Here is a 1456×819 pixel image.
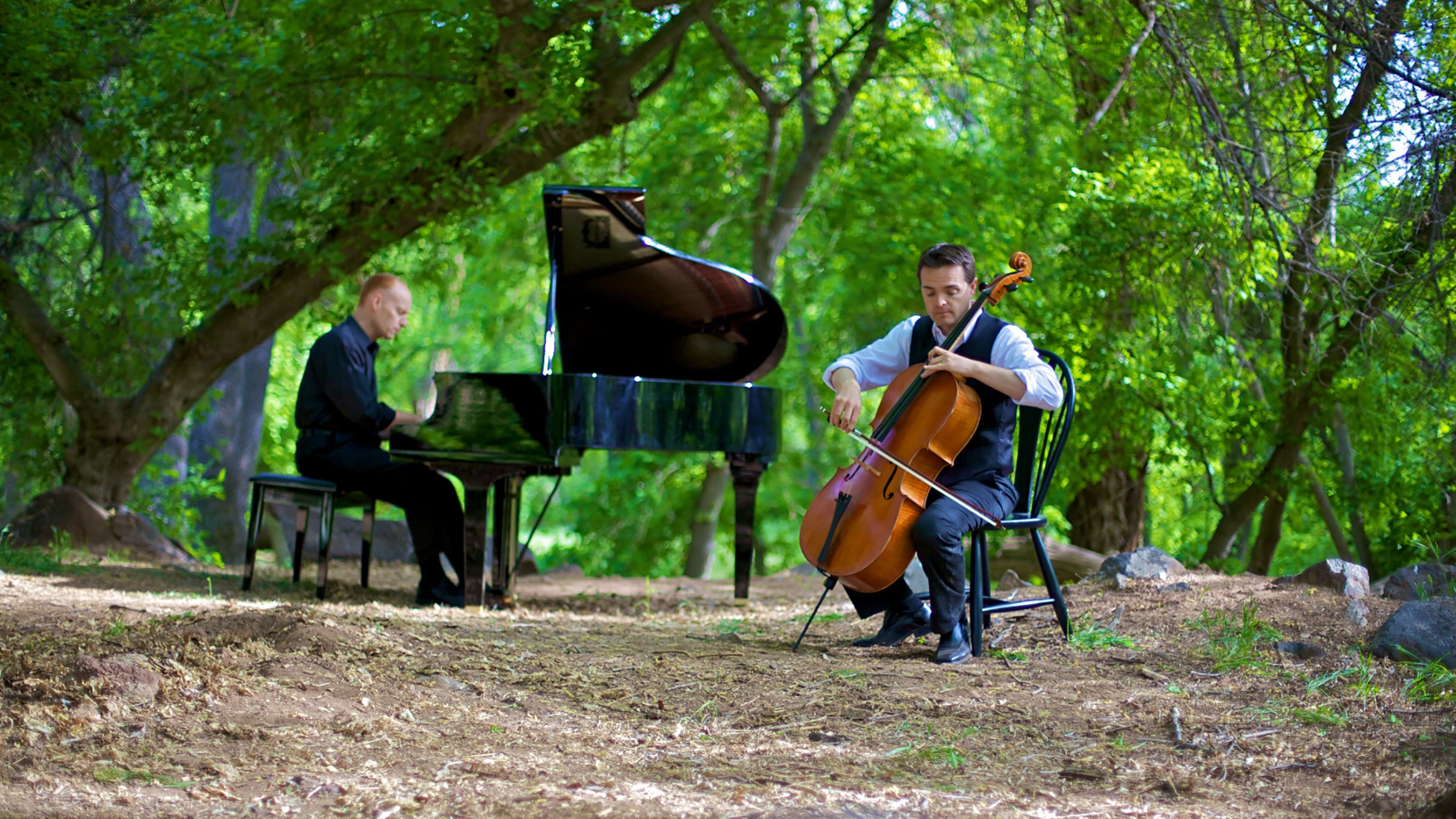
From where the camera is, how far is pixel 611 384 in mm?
5461

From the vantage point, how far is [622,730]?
322cm

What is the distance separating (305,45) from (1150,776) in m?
6.14

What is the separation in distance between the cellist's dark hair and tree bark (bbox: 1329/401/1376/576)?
4.33 meters

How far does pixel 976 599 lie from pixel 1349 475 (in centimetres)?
483

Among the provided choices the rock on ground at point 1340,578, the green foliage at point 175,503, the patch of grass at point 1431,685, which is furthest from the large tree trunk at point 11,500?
the patch of grass at point 1431,685

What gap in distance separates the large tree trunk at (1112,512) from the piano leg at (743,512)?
8.88 feet

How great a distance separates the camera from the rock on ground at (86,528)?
7348mm

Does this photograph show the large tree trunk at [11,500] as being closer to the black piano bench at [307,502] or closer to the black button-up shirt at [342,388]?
the black piano bench at [307,502]

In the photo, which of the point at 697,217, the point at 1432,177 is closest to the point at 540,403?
the point at 1432,177

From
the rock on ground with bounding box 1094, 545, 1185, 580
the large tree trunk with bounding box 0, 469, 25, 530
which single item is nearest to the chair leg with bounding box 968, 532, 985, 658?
the rock on ground with bounding box 1094, 545, 1185, 580

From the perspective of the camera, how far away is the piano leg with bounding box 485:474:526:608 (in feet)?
19.3

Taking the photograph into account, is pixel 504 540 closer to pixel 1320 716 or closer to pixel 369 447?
pixel 369 447

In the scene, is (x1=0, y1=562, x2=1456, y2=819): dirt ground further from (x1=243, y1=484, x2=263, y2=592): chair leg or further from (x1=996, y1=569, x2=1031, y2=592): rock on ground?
(x1=243, y1=484, x2=263, y2=592): chair leg

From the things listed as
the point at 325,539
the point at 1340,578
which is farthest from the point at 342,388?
the point at 1340,578
